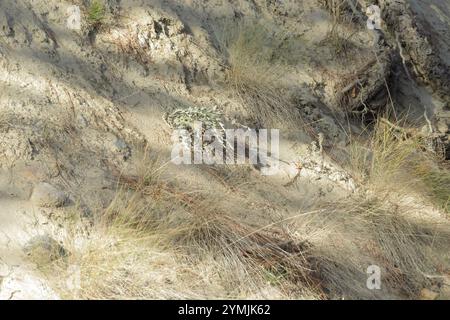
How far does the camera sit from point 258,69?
5.37 m

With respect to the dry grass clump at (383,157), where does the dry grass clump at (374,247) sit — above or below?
below

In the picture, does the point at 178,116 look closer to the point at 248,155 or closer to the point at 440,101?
the point at 248,155

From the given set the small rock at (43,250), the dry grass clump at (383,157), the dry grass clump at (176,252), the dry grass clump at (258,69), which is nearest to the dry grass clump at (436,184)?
the dry grass clump at (383,157)

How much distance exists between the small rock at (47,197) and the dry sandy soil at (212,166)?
1 centimetres

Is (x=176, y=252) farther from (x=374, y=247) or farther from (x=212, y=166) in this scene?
(x=374, y=247)

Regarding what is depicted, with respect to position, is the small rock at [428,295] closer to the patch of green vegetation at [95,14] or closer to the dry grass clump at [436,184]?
the dry grass clump at [436,184]

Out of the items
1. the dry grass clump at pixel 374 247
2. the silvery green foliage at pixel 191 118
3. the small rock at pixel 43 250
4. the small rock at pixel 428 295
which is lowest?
the small rock at pixel 428 295

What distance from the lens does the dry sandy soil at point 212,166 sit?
3762mm

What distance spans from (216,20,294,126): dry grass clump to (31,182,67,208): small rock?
5.97ft

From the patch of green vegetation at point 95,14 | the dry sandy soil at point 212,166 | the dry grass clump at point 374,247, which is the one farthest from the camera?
the patch of green vegetation at point 95,14

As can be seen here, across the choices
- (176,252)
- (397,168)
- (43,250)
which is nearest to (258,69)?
(397,168)

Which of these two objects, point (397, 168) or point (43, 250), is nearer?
point (43, 250)

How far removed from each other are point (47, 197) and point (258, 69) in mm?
2278

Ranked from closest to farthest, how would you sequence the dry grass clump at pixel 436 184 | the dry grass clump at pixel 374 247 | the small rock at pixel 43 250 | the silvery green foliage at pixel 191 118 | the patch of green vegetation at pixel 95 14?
the small rock at pixel 43 250, the dry grass clump at pixel 374 247, the silvery green foliage at pixel 191 118, the patch of green vegetation at pixel 95 14, the dry grass clump at pixel 436 184
